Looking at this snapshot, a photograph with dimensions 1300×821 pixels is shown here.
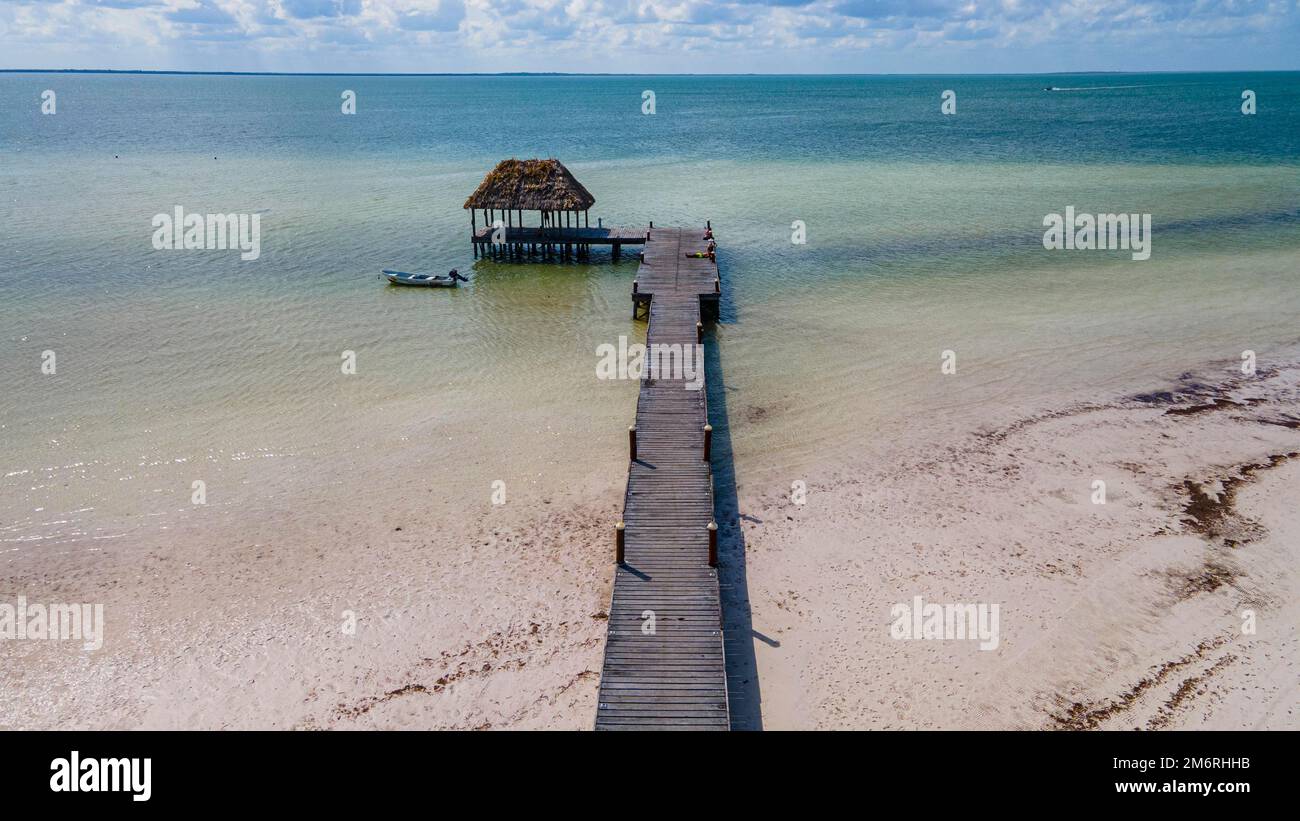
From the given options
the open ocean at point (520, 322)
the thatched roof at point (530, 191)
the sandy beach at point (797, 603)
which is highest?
the thatched roof at point (530, 191)

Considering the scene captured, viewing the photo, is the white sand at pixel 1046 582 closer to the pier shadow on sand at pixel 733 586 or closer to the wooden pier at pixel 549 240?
the pier shadow on sand at pixel 733 586

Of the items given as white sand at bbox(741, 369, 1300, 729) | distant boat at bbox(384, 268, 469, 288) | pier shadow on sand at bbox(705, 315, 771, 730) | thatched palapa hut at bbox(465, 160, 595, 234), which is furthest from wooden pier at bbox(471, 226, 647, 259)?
white sand at bbox(741, 369, 1300, 729)

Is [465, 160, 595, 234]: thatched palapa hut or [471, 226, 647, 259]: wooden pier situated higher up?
[465, 160, 595, 234]: thatched palapa hut

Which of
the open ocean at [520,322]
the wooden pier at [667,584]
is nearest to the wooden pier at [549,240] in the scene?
the open ocean at [520,322]

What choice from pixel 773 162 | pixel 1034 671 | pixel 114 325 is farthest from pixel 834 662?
pixel 773 162

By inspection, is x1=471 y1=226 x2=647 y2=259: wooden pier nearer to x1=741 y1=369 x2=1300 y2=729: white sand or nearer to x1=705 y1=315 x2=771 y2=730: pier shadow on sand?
x1=705 y1=315 x2=771 y2=730: pier shadow on sand

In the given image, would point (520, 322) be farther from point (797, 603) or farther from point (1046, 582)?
point (1046, 582)
